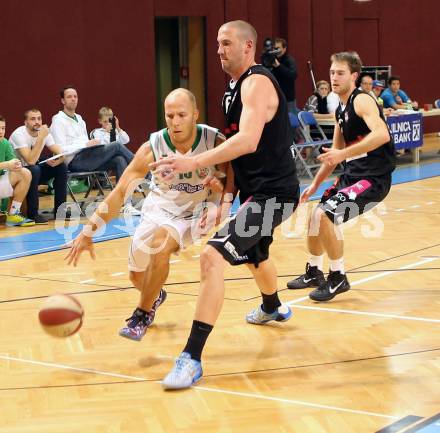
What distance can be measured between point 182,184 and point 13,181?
5.17 metres

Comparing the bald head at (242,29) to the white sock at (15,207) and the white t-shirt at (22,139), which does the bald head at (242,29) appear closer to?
the white sock at (15,207)

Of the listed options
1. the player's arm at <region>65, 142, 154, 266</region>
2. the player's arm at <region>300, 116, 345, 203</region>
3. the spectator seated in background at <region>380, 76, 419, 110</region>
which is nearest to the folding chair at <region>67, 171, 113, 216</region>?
the player's arm at <region>300, 116, 345, 203</region>

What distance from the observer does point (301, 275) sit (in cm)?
760

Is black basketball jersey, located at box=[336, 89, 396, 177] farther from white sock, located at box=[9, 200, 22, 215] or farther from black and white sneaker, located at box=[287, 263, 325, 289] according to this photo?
white sock, located at box=[9, 200, 22, 215]

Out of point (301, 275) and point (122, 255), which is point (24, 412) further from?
point (122, 255)

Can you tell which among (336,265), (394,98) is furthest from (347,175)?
(394,98)

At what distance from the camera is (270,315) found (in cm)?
621

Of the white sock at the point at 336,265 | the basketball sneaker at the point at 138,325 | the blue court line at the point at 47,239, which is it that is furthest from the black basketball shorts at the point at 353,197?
the blue court line at the point at 47,239

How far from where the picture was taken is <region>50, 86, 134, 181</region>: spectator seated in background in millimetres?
11422

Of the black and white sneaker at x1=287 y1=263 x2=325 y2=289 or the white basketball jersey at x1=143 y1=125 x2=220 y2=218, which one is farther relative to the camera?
the black and white sneaker at x1=287 y1=263 x2=325 y2=289

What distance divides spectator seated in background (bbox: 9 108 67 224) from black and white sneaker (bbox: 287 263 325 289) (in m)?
4.54

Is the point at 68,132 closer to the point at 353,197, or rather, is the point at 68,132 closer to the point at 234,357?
the point at 353,197

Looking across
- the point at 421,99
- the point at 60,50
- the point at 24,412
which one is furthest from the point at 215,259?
the point at 421,99

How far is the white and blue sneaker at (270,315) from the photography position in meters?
6.20
